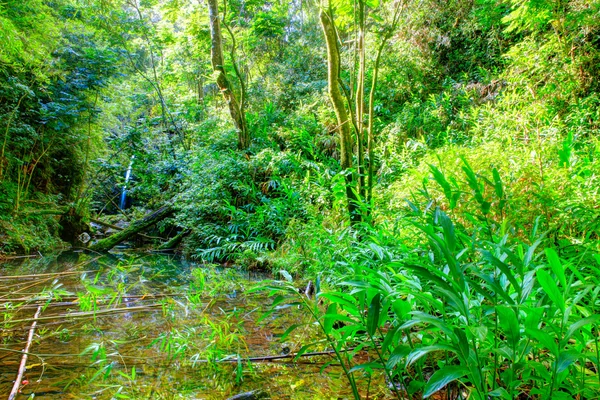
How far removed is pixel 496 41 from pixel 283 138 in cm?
477

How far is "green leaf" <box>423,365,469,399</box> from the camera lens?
0.73m

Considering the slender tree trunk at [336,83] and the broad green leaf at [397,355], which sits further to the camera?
the slender tree trunk at [336,83]

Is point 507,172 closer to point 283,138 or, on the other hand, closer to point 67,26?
point 283,138

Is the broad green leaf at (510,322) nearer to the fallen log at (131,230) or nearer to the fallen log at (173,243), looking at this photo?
the fallen log at (173,243)

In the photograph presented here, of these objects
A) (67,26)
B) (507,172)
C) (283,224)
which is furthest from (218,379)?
(67,26)

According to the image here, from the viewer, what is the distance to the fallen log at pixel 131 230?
23.9ft

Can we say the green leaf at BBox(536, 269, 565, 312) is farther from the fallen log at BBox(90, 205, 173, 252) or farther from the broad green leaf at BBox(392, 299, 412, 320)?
the fallen log at BBox(90, 205, 173, 252)

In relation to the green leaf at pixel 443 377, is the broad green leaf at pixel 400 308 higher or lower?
higher

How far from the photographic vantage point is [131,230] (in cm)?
766

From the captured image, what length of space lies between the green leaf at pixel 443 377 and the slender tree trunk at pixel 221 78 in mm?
7891

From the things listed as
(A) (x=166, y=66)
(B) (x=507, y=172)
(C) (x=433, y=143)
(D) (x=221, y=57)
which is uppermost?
(A) (x=166, y=66)

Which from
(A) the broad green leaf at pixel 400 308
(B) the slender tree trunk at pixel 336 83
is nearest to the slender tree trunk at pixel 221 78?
(B) the slender tree trunk at pixel 336 83

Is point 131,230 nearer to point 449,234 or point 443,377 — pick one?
point 449,234

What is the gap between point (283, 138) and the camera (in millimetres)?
8438
